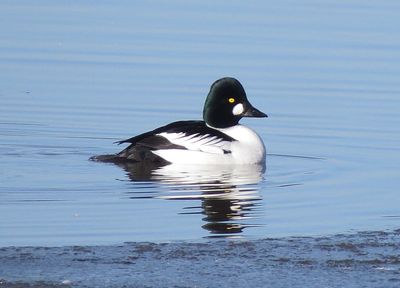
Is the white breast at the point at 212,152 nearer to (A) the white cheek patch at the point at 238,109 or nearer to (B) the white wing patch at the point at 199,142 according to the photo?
(B) the white wing patch at the point at 199,142

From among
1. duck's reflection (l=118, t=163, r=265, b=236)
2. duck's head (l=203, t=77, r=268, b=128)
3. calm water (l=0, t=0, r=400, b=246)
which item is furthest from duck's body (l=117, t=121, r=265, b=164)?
duck's head (l=203, t=77, r=268, b=128)

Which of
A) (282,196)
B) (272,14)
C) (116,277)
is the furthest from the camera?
(272,14)

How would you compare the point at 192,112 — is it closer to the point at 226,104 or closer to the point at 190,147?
the point at 226,104

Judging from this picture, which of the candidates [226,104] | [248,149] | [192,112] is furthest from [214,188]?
[192,112]

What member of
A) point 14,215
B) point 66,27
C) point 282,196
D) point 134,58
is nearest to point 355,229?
point 282,196

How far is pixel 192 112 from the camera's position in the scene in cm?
1681

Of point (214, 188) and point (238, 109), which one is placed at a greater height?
point (238, 109)

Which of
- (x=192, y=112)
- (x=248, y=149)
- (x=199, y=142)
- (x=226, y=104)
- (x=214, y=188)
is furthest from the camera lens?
(x=192, y=112)

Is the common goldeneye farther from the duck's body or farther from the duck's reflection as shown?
the duck's reflection

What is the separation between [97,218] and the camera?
1081 cm

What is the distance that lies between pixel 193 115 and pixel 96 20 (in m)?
7.17

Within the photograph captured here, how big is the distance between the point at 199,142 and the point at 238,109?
0.97 metres

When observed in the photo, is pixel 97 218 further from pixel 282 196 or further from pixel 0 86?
pixel 0 86

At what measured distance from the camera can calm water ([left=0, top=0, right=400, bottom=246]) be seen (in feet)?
36.2
